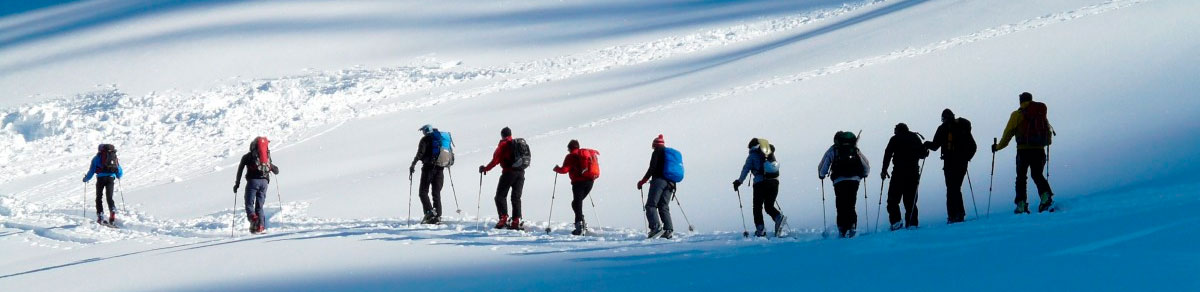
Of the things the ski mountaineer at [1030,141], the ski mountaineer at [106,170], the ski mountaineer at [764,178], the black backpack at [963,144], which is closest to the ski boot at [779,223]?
the ski mountaineer at [764,178]

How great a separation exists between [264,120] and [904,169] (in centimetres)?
2324

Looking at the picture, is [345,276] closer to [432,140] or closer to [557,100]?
[432,140]

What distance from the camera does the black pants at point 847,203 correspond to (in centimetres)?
972

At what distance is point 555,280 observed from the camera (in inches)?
293

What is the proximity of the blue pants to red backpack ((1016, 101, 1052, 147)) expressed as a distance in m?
9.14

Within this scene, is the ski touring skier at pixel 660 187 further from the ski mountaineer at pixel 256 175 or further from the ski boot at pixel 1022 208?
the ski mountaineer at pixel 256 175

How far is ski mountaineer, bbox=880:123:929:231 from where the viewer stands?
9852 mm

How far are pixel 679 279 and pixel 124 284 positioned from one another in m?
5.20

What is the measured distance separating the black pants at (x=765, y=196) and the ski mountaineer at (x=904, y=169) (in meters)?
1.10

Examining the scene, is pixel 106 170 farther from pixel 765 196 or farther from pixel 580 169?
pixel 765 196

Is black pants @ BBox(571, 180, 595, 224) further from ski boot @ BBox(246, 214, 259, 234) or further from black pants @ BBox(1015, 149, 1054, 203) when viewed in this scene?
ski boot @ BBox(246, 214, 259, 234)

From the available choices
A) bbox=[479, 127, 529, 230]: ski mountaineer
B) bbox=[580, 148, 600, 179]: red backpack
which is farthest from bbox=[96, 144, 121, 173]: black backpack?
bbox=[580, 148, 600, 179]: red backpack

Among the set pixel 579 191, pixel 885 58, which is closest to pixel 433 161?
pixel 579 191

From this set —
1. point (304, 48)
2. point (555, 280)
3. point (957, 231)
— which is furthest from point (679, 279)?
point (304, 48)
